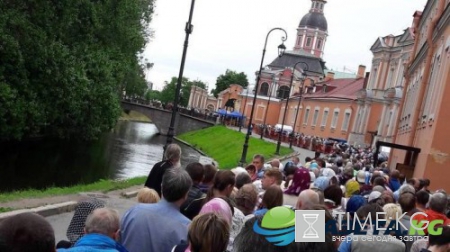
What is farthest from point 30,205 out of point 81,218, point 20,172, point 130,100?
point 130,100

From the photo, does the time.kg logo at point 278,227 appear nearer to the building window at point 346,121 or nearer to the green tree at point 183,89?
the building window at point 346,121

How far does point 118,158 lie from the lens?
130 ft

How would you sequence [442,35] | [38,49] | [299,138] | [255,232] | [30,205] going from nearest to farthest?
1. [255,232]
2. [30,205]
3. [442,35]
4. [38,49]
5. [299,138]

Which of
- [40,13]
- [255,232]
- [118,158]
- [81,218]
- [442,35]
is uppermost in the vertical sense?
[442,35]

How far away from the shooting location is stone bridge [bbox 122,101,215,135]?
78.9 m

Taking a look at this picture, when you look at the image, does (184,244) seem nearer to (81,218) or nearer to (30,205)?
(81,218)

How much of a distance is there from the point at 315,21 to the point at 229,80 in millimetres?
27256

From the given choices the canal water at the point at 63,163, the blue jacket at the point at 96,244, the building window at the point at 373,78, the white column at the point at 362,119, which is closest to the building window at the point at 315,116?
the white column at the point at 362,119

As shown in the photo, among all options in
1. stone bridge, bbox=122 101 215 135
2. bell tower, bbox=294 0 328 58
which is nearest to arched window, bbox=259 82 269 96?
bell tower, bbox=294 0 328 58

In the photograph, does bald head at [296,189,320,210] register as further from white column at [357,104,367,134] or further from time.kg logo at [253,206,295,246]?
white column at [357,104,367,134]

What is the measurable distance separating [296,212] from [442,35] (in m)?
20.9

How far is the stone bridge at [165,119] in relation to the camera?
78875 mm

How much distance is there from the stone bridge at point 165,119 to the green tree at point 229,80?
53591 millimetres

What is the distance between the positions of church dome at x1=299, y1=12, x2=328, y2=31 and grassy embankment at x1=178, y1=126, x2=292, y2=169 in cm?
4501
